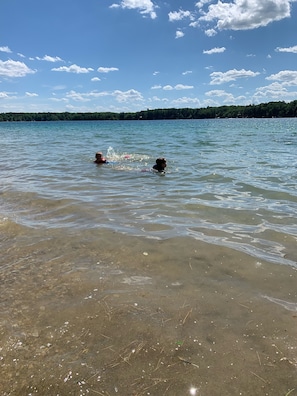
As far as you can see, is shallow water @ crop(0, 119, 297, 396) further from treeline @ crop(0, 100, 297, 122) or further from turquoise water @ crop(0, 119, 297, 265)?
treeline @ crop(0, 100, 297, 122)

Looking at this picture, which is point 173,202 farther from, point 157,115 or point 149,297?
point 157,115

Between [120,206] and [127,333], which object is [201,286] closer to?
[127,333]

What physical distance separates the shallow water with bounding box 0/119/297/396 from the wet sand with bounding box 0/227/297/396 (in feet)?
0.04

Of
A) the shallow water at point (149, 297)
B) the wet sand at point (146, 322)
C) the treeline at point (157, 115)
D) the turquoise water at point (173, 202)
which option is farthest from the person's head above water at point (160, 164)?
the treeline at point (157, 115)

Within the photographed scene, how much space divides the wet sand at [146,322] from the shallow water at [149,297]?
0.01 metres

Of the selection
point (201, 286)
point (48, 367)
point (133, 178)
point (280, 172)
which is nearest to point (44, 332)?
point (48, 367)

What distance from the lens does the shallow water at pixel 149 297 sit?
2631 millimetres

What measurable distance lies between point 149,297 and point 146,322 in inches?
18.5

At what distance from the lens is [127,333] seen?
3.14 metres

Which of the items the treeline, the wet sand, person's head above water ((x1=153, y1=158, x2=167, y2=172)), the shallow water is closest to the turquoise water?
the shallow water

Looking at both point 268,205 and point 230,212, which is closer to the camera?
point 230,212

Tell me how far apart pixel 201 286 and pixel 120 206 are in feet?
13.0

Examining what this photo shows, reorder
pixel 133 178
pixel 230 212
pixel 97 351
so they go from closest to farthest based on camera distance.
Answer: pixel 97 351, pixel 230 212, pixel 133 178

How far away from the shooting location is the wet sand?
2580 mm
